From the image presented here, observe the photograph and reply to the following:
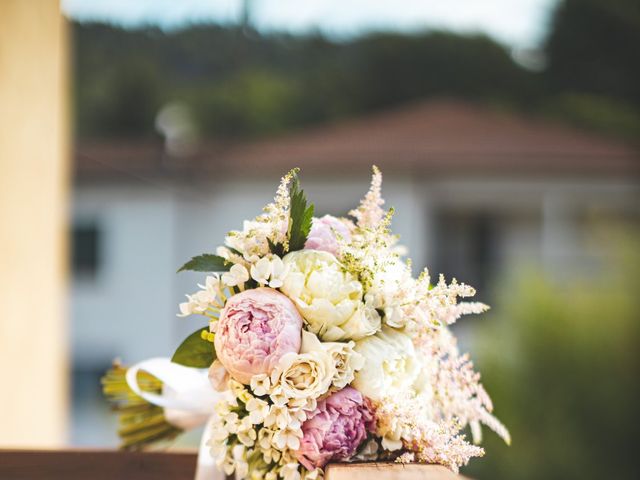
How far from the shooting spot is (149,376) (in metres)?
1.28

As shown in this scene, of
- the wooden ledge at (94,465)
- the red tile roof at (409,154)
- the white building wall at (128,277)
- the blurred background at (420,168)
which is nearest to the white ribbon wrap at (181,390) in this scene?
the wooden ledge at (94,465)

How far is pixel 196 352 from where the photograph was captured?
97cm

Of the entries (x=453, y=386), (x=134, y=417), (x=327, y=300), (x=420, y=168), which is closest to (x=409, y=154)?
(x=420, y=168)

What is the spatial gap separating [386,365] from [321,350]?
0.28 ft

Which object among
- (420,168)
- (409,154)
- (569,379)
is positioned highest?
(409,154)

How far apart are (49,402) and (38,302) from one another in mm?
464

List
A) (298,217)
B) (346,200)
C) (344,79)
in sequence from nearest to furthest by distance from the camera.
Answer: (298,217)
(346,200)
(344,79)

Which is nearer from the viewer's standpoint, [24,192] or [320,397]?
[320,397]

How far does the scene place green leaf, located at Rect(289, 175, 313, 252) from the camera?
937mm

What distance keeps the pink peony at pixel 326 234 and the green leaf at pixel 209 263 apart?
0.10 m

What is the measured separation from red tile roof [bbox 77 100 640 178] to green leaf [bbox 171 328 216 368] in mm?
9472

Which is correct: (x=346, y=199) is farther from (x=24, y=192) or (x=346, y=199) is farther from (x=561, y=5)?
(x=24, y=192)

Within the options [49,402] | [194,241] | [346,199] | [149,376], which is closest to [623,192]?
[346,199]

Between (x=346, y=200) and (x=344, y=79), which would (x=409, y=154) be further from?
(x=344, y=79)
